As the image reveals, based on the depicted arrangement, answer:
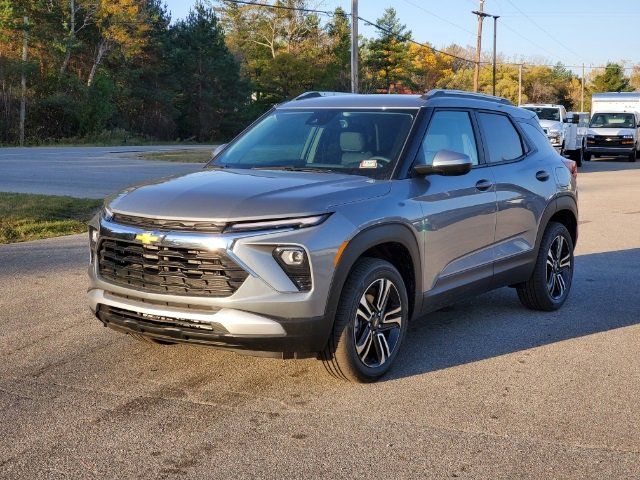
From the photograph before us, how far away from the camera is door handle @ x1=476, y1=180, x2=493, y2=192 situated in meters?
6.15

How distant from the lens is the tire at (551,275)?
708cm

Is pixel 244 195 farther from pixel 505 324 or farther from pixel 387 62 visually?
pixel 387 62

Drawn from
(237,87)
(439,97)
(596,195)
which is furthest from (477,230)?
(237,87)

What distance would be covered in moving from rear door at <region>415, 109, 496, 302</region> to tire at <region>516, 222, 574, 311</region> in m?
0.93

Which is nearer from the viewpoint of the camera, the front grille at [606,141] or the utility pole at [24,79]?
the front grille at [606,141]

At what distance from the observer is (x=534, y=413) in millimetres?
4699

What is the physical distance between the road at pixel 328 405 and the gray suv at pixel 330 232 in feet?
1.20

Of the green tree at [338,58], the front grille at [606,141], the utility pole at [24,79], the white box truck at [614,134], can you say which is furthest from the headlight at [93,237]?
the green tree at [338,58]

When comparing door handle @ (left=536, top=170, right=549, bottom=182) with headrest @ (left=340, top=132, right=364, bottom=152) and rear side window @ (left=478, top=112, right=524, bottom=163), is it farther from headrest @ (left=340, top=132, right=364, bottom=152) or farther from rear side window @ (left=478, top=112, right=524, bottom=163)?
headrest @ (left=340, top=132, right=364, bottom=152)

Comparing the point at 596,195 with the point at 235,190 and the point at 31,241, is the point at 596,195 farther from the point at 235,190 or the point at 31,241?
the point at 235,190

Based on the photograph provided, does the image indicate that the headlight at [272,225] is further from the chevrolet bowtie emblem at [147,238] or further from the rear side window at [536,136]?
the rear side window at [536,136]

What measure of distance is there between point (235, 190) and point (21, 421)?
1.78m

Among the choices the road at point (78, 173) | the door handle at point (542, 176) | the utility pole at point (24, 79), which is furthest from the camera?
the utility pole at point (24, 79)

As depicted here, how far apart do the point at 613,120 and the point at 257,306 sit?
111ft
